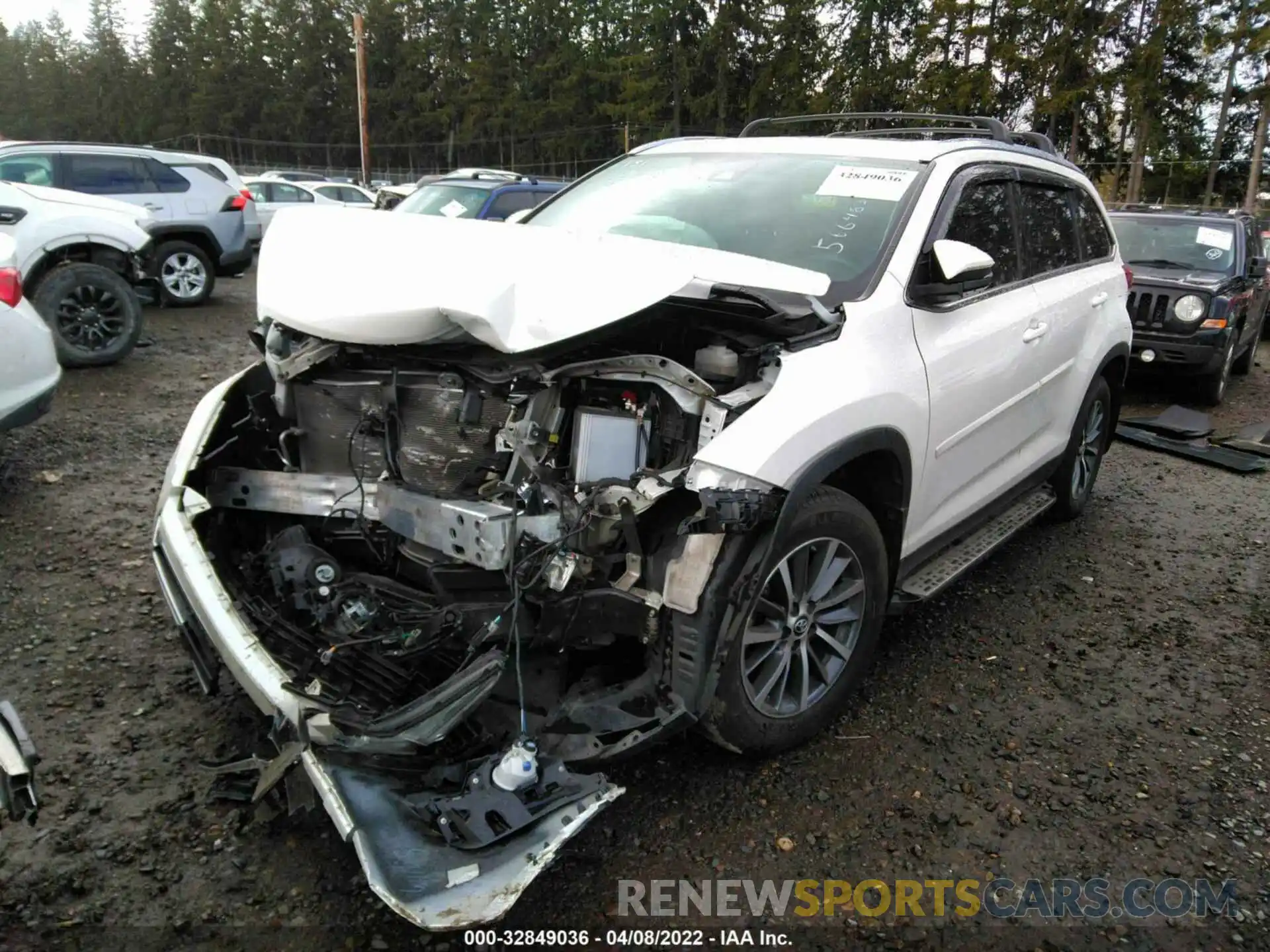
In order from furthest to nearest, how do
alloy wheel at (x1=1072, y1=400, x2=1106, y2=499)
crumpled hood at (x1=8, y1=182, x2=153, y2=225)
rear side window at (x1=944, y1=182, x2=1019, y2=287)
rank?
1. crumpled hood at (x1=8, y1=182, x2=153, y2=225)
2. alloy wheel at (x1=1072, y1=400, x2=1106, y2=499)
3. rear side window at (x1=944, y1=182, x2=1019, y2=287)

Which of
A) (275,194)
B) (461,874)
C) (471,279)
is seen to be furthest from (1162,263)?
(275,194)

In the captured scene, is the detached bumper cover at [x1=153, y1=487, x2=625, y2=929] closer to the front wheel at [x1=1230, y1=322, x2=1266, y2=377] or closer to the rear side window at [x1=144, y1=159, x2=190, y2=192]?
the rear side window at [x1=144, y1=159, x2=190, y2=192]

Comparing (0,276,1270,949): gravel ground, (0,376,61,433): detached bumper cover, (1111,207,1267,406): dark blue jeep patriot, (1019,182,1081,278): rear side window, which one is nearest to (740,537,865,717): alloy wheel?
(0,276,1270,949): gravel ground

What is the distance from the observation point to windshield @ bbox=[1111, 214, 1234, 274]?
842 centimetres

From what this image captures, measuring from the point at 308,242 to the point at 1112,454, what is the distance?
583 centimetres

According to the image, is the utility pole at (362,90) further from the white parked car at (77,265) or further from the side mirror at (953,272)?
the side mirror at (953,272)

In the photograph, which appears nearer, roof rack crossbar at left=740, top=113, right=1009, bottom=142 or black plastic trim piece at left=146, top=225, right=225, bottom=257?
roof rack crossbar at left=740, top=113, right=1009, bottom=142

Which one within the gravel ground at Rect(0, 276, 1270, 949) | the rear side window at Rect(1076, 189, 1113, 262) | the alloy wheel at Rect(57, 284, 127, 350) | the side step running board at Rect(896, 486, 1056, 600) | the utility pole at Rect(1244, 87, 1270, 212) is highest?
the utility pole at Rect(1244, 87, 1270, 212)

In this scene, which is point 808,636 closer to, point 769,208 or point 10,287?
point 769,208

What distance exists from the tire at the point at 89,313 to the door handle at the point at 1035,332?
22.2 feet

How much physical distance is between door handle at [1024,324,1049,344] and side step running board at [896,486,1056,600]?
810mm

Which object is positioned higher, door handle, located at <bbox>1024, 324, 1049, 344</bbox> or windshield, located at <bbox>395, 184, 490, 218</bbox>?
windshield, located at <bbox>395, 184, 490, 218</bbox>

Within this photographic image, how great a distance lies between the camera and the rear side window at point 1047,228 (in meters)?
3.95

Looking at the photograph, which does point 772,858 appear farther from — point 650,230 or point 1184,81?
point 1184,81
